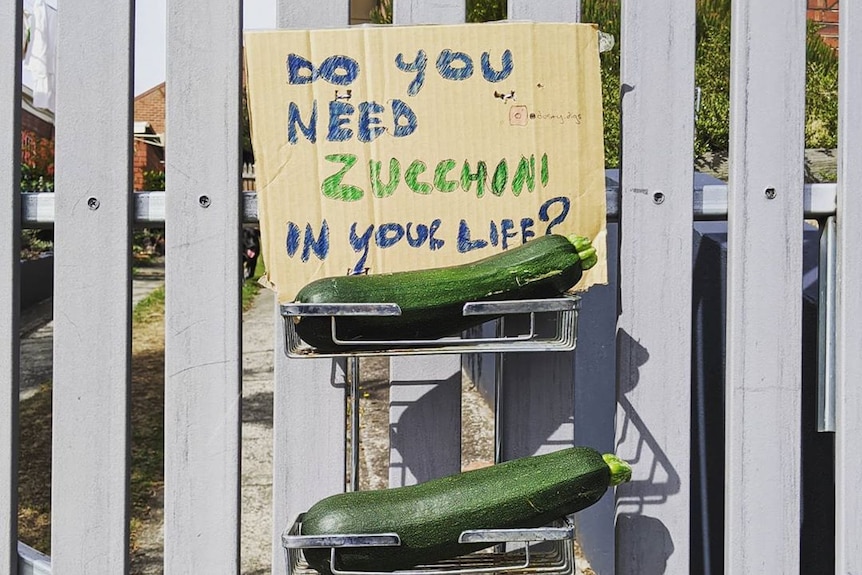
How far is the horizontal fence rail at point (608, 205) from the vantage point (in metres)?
1.89

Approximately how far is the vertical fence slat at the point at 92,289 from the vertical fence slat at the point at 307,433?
30 cm

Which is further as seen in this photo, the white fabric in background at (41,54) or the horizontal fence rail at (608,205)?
the white fabric in background at (41,54)

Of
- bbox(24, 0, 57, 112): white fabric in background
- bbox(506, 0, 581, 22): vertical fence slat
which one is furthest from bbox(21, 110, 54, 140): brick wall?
bbox(506, 0, 581, 22): vertical fence slat

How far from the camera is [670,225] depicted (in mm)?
1874

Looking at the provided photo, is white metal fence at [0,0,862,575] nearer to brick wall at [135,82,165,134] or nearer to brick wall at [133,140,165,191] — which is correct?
brick wall at [133,140,165,191]

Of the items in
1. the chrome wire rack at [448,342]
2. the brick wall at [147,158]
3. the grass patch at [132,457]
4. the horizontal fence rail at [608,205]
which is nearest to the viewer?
the chrome wire rack at [448,342]

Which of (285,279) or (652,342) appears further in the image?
(652,342)

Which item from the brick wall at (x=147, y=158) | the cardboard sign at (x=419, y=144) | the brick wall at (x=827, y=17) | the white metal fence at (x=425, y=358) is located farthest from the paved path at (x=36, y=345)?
the brick wall at (x=147, y=158)

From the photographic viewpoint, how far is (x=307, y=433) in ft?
6.22

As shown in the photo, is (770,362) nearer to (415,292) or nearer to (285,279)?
(415,292)

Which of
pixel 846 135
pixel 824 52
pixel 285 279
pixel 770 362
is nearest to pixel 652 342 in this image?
pixel 770 362

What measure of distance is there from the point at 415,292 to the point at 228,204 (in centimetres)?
45

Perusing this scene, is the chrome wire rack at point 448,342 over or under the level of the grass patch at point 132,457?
over

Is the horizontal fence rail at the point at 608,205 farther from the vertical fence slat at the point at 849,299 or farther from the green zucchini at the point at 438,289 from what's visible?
the green zucchini at the point at 438,289
